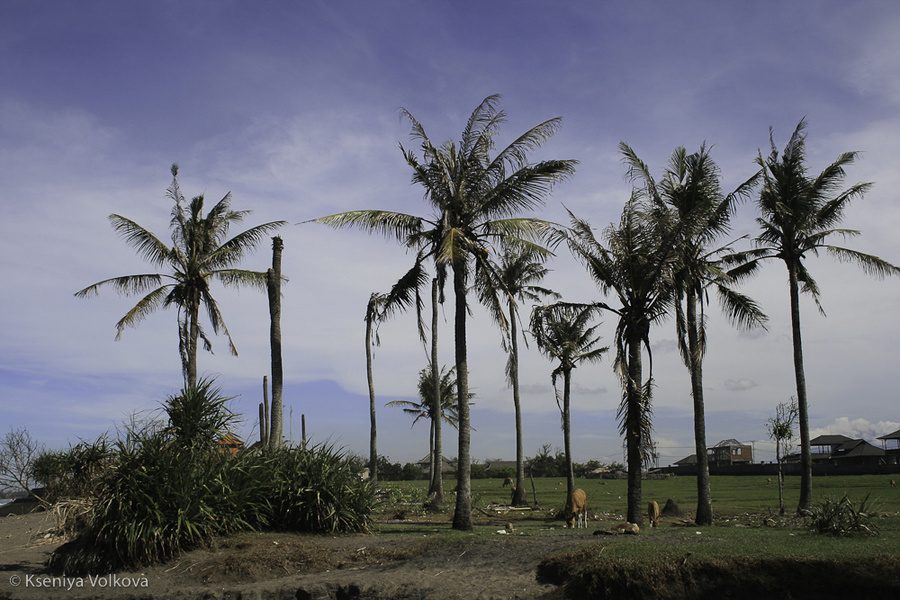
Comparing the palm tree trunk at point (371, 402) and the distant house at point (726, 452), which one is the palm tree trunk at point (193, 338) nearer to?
the palm tree trunk at point (371, 402)

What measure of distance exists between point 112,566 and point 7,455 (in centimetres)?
2126

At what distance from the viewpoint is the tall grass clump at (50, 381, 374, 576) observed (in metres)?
11.7

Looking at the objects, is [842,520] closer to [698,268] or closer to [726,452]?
[698,268]

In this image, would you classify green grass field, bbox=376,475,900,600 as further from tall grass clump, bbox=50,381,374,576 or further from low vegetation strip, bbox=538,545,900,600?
tall grass clump, bbox=50,381,374,576

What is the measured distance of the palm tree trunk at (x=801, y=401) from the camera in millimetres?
20359

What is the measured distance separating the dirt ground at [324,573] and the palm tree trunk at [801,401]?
11948 millimetres

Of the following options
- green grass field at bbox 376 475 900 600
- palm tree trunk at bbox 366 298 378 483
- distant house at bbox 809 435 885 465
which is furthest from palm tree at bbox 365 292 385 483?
distant house at bbox 809 435 885 465

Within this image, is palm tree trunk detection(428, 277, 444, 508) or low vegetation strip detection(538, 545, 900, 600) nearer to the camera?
low vegetation strip detection(538, 545, 900, 600)

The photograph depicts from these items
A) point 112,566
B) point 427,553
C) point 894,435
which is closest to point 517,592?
point 427,553

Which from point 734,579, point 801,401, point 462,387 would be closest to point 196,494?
point 462,387

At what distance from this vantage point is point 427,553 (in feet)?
38.7

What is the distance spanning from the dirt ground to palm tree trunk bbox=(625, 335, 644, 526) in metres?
4.30

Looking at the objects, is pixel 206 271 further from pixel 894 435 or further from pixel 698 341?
pixel 894 435

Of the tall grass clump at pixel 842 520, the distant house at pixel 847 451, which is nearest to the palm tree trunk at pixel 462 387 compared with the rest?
the tall grass clump at pixel 842 520
